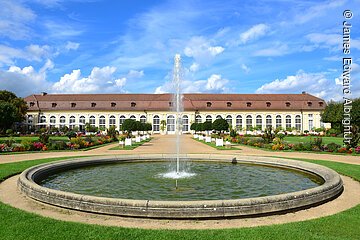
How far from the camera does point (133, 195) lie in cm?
845

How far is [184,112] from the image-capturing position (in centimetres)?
6122

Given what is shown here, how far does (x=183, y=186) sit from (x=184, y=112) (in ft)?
170

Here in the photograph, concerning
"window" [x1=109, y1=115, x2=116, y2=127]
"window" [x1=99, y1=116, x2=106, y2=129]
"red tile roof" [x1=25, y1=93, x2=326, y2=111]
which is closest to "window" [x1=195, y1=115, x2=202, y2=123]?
"red tile roof" [x1=25, y1=93, x2=326, y2=111]

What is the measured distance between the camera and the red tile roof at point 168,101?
62219mm

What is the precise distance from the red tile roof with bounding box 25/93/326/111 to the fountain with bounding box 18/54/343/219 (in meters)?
46.4

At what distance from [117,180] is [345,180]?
25.3 ft

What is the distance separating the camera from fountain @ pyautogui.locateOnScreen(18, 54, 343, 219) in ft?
20.4

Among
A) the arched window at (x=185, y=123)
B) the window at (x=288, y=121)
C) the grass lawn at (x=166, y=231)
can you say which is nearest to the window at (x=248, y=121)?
the window at (x=288, y=121)

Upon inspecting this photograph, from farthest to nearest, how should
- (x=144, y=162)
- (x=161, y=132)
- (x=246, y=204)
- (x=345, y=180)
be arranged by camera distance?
(x=161, y=132)
(x=144, y=162)
(x=345, y=180)
(x=246, y=204)

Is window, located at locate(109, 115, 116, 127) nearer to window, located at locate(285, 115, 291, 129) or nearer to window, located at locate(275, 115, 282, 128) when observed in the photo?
window, located at locate(275, 115, 282, 128)

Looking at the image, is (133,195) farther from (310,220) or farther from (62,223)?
(310,220)

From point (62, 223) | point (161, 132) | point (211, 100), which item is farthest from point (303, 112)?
point (62, 223)

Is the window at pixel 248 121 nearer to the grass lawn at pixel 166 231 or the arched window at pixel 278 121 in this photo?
the arched window at pixel 278 121

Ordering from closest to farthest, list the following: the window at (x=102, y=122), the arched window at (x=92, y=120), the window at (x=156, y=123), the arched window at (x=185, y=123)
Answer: the arched window at (x=185, y=123) < the window at (x=156, y=123) < the window at (x=102, y=122) < the arched window at (x=92, y=120)
